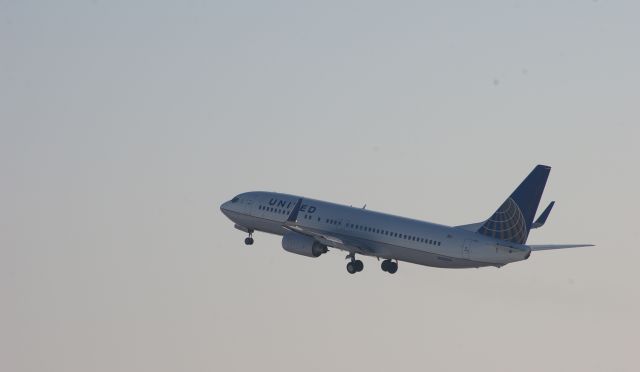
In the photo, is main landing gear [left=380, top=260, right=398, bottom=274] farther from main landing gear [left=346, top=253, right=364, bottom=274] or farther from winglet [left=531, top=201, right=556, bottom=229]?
winglet [left=531, top=201, right=556, bottom=229]

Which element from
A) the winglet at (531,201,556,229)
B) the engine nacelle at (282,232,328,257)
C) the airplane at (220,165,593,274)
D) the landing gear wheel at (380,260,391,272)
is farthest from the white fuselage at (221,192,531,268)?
the winglet at (531,201,556,229)

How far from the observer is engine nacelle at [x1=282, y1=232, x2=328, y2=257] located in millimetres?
154625

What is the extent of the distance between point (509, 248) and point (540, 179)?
559 cm

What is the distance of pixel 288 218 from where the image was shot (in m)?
155

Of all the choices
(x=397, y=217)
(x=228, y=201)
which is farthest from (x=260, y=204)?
(x=397, y=217)

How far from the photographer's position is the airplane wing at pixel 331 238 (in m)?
152

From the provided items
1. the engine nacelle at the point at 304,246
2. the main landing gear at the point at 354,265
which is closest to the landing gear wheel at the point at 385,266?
the main landing gear at the point at 354,265

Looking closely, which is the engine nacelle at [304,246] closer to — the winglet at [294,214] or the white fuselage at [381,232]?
the white fuselage at [381,232]

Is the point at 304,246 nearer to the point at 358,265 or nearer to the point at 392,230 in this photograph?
the point at 358,265

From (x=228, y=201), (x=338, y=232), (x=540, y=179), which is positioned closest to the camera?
(x=540, y=179)

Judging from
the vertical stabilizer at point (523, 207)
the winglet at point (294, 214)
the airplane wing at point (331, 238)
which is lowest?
the airplane wing at point (331, 238)

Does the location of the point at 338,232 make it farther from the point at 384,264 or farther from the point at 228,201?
the point at 228,201

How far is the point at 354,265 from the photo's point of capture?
154750 mm

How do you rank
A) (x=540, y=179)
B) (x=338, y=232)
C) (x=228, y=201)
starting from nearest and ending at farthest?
(x=540, y=179) → (x=338, y=232) → (x=228, y=201)
